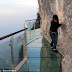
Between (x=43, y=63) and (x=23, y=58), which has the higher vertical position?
(x=23, y=58)

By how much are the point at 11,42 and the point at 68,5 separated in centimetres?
238

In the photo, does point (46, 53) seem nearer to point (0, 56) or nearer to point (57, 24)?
point (57, 24)

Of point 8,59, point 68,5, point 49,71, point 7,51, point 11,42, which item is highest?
point 68,5

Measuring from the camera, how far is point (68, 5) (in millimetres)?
4965

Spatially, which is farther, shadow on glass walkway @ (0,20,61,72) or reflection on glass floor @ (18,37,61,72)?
reflection on glass floor @ (18,37,61,72)

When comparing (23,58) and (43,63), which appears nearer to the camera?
(23,58)

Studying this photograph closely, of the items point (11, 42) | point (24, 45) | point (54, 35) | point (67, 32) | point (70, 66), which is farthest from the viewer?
point (54, 35)

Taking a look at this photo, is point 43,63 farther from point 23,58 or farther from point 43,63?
point 23,58

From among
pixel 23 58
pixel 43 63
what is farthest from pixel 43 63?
pixel 23 58

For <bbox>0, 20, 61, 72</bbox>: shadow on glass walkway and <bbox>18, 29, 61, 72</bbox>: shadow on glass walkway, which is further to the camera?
<bbox>18, 29, 61, 72</bbox>: shadow on glass walkway

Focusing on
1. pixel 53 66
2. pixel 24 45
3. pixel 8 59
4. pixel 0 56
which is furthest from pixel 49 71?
pixel 0 56

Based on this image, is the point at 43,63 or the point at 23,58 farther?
the point at 43,63

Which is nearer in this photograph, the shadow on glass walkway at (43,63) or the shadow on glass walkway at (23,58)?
the shadow on glass walkway at (23,58)

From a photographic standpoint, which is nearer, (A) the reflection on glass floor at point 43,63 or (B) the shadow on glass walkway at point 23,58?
(B) the shadow on glass walkway at point 23,58
